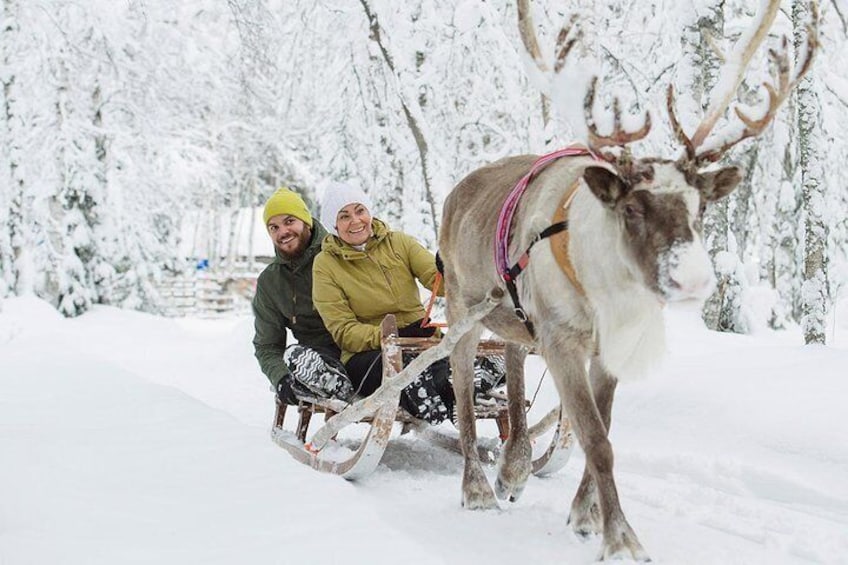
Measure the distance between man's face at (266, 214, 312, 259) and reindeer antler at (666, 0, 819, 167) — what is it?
130 inches

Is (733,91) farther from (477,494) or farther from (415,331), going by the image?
(415,331)

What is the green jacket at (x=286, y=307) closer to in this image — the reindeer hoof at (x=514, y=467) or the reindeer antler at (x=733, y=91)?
the reindeer hoof at (x=514, y=467)

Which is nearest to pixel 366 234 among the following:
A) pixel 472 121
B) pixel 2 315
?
pixel 472 121

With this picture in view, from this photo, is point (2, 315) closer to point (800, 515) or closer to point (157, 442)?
point (157, 442)

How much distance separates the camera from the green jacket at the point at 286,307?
5.98 m

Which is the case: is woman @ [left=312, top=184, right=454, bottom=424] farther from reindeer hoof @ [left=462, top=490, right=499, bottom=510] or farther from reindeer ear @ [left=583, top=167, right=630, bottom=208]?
reindeer ear @ [left=583, top=167, right=630, bottom=208]

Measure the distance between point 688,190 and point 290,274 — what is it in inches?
143

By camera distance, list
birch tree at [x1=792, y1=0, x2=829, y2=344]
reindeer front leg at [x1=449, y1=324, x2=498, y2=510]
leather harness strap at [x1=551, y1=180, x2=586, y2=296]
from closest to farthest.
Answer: leather harness strap at [x1=551, y1=180, x2=586, y2=296] < reindeer front leg at [x1=449, y1=324, x2=498, y2=510] < birch tree at [x1=792, y1=0, x2=829, y2=344]

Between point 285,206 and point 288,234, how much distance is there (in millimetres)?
211

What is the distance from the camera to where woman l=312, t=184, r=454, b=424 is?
5.30 metres

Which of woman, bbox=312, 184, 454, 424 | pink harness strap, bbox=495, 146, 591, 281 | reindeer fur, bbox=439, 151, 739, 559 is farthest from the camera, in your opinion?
woman, bbox=312, 184, 454, 424

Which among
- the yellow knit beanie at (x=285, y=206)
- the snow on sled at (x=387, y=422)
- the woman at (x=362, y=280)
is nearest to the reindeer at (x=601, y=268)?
the snow on sled at (x=387, y=422)

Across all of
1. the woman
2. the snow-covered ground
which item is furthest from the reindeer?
the woman

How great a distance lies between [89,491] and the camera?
3.75 m
